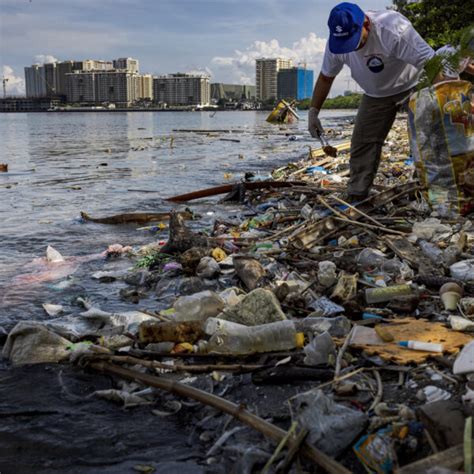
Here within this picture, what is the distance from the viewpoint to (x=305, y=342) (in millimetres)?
3195

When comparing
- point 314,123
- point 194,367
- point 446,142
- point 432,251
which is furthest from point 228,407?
point 314,123

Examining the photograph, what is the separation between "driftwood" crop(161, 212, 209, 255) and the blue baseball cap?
2.17 metres

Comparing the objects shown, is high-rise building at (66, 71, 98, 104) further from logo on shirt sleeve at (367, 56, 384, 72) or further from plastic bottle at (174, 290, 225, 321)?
plastic bottle at (174, 290, 225, 321)

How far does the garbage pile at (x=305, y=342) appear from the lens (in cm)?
219

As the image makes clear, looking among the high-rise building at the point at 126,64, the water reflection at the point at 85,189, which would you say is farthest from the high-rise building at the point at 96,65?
the water reflection at the point at 85,189

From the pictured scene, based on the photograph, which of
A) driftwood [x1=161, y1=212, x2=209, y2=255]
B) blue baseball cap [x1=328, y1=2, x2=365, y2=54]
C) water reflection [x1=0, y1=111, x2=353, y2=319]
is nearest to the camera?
blue baseball cap [x1=328, y1=2, x2=365, y2=54]

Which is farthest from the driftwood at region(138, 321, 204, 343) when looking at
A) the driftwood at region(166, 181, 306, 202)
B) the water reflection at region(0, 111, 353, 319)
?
the driftwood at region(166, 181, 306, 202)

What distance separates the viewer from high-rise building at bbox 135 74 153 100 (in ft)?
528

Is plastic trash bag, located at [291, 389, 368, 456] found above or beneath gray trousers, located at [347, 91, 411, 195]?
beneath

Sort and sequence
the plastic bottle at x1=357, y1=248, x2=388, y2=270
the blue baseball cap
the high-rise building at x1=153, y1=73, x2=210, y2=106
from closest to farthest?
the plastic bottle at x1=357, y1=248, x2=388, y2=270 → the blue baseball cap → the high-rise building at x1=153, y1=73, x2=210, y2=106

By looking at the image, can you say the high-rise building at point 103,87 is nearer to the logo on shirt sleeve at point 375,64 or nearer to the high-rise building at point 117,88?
the high-rise building at point 117,88

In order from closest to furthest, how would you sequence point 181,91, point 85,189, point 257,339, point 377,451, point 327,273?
point 377,451 < point 257,339 < point 327,273 < point 85,189 < point 181,91

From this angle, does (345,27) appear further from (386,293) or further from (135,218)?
(135,218)

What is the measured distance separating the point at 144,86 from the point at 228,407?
168m
